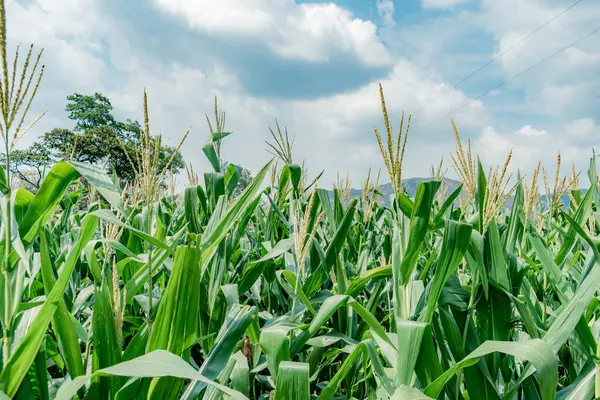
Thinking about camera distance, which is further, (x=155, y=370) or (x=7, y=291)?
(x=7, y=291)

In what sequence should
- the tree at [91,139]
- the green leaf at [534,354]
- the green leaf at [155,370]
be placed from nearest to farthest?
the green leaf at [155,370]
the green leaf at [534,354]
the tree at [91,139]

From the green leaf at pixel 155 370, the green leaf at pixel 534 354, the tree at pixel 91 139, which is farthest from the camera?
the tree at pixel 91 139

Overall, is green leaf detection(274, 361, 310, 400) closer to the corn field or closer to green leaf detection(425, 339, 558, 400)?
the corn field

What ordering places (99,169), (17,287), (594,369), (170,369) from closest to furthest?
(170,369) < (17,287) < (594,369) < (99,169)

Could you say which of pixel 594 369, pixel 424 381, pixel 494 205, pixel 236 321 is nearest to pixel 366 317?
pixel 424 381

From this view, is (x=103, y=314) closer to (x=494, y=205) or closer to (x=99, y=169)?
(x=99, y=169)

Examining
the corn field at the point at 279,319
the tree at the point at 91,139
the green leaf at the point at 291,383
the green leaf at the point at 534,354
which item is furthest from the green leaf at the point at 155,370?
the tree at the point at 91,139

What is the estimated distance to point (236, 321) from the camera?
3.75ft

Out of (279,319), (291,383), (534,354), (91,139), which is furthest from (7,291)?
(91,139)

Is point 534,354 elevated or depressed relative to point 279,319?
elevated

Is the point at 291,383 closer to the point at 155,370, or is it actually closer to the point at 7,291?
the point at 155,370

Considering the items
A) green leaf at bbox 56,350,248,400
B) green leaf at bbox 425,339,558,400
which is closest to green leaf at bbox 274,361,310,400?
green leaf at bbox 56,350,248,400

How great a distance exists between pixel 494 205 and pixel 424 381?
0.50m

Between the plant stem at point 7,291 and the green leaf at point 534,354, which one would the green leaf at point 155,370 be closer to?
the plant stem at point 7,291
